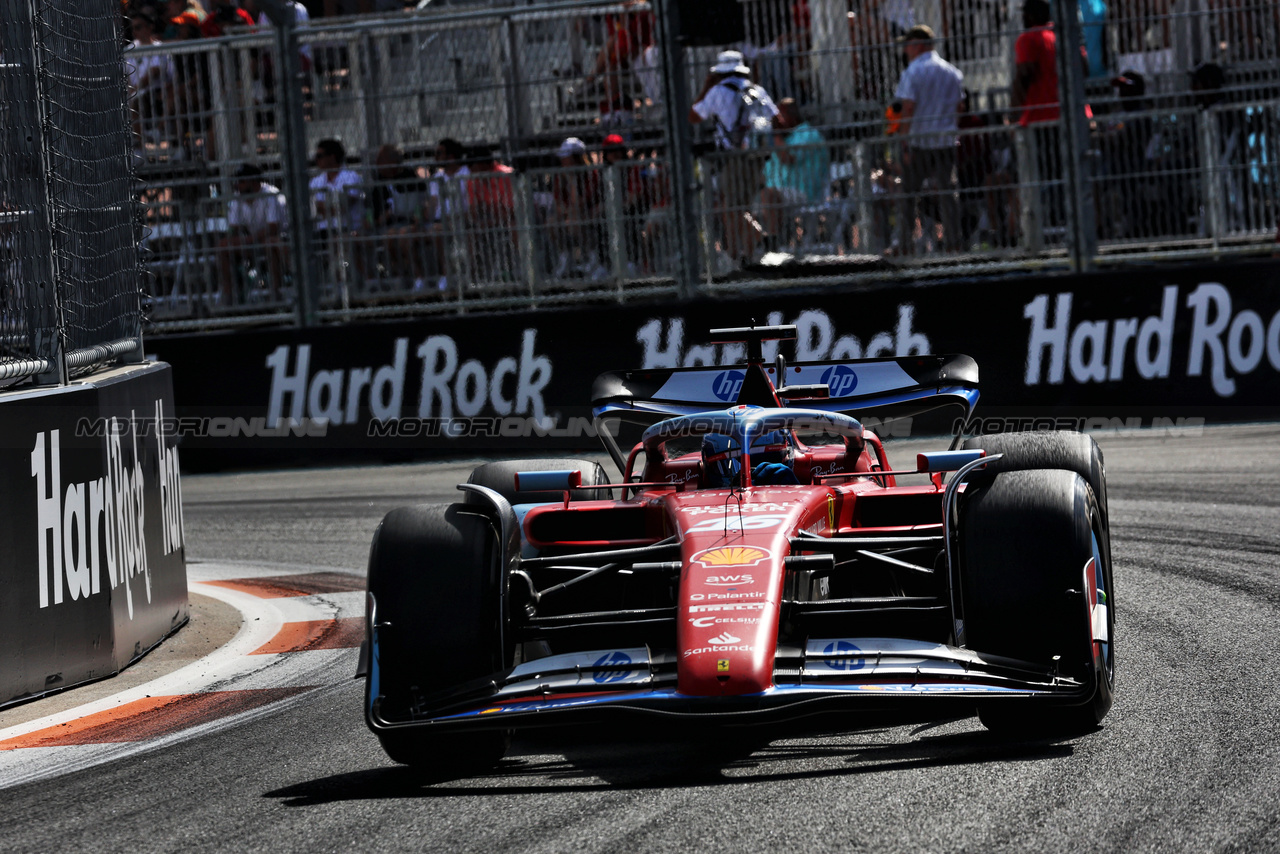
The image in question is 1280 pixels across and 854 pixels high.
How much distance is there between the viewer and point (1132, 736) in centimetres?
482

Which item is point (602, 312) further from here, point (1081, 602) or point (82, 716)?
point (1081, 602)

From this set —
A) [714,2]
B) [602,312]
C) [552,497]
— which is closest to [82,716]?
[552,497]

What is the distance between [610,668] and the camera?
477 centimetres

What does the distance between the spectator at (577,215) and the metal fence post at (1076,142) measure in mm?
3537

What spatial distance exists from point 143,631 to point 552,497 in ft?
6.19

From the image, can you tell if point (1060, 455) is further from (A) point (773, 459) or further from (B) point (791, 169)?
(B) point (791, 169)

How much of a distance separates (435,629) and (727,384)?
2.44 metres

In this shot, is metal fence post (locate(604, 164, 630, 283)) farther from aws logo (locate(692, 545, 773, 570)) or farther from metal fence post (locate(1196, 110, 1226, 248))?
aws logo (locate(692, 545, 773, 570))

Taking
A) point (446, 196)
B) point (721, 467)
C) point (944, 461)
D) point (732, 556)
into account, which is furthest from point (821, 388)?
point (446, 196)

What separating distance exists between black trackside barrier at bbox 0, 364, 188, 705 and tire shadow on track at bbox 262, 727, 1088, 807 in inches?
Result: 74.7


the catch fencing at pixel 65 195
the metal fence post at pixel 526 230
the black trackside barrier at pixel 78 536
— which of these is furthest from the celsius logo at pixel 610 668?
the metal fence post at pixel 526 230

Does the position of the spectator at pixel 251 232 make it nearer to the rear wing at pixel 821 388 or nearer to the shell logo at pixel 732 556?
the rear wing at pixel 821 388

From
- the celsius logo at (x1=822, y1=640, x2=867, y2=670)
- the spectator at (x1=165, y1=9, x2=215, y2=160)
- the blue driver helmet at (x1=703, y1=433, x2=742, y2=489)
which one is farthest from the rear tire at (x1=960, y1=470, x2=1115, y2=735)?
the spectator at (x1=165, y1=9, x2=215, y2=160)

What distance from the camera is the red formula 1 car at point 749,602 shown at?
4.58 meters
